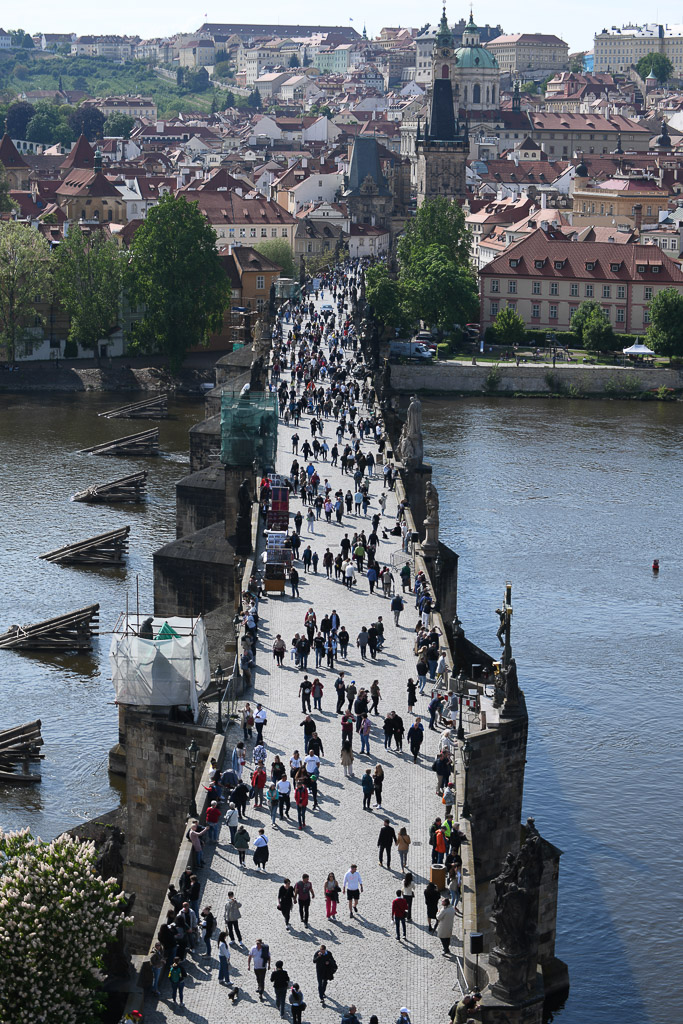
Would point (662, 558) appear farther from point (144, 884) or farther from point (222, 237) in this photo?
point (222, 237)

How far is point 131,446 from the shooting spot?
85312 millimetres

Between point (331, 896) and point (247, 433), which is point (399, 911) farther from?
point (247, 433)

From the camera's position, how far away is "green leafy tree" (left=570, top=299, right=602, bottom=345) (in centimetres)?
11188

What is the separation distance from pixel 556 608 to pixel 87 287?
56.9 m

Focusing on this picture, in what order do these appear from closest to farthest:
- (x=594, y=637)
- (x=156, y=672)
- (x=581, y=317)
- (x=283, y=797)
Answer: (x=283, y=797), (x=156, y=672), (x=594, y=637), (x=581, y=317)

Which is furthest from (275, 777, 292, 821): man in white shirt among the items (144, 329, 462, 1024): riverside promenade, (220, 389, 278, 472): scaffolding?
(220, 389, 278, 472): scaffolding

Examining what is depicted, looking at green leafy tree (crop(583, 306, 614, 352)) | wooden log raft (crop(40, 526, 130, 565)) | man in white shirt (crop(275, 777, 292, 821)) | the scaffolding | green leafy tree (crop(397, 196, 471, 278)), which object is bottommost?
wooden log raft (crop(40, 526, 130, 565))

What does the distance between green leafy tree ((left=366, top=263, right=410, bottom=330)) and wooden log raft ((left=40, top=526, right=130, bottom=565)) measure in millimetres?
51361

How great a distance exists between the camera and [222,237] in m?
143

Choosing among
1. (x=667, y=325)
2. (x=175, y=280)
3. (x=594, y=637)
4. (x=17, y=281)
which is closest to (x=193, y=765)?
(x=594, y=637)

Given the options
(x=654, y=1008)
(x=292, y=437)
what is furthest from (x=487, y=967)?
(x=292, y=437)

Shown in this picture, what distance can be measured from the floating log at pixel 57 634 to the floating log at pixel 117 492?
1890 cm

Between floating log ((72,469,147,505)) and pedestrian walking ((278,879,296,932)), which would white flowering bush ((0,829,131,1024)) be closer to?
pedestrian walking ((278,879,296,932))

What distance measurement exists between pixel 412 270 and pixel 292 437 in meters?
56.0
